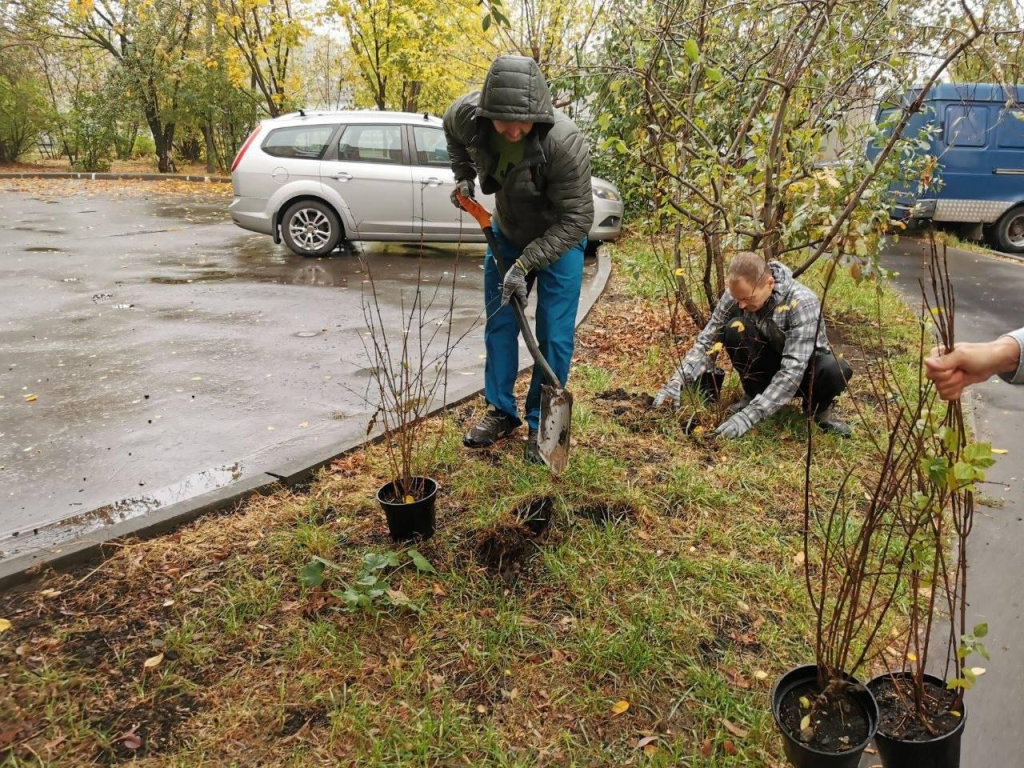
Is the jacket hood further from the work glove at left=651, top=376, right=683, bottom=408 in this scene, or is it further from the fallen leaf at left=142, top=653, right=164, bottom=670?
the fallen leaf at left=142, top=653, right=164, bottom=670

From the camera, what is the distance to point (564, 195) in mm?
3699

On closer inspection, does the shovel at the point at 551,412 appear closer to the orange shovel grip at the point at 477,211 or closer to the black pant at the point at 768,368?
the orange shovel grip at the point at 477,211

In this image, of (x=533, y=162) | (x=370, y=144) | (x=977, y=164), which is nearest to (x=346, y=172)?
(x=370, y=144)

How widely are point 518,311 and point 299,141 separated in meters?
6.86

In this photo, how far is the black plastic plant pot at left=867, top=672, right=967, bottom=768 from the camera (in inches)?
77.9

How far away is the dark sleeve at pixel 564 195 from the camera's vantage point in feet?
11.9

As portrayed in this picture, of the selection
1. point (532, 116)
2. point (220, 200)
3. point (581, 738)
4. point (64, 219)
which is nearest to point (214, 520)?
point (581, 738)

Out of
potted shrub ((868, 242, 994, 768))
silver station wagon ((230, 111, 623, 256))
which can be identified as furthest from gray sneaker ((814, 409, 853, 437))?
silver station wagon ((230, 111, 623, 256))

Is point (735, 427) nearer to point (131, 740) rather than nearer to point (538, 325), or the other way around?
point (538, 325)

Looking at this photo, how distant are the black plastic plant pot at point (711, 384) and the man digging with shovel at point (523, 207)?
3.74 ft

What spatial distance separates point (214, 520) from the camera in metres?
3.44

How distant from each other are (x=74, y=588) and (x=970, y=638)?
3.11m

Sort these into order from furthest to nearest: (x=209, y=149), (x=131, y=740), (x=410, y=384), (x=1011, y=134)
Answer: (x=209, y=149), (x=1011, y=134), (x=410, y=384), (x=131, y=740)

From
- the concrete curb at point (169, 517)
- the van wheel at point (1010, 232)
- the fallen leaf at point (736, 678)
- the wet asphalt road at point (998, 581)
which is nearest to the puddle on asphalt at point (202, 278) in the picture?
the concrete curb at point (169, 517)
